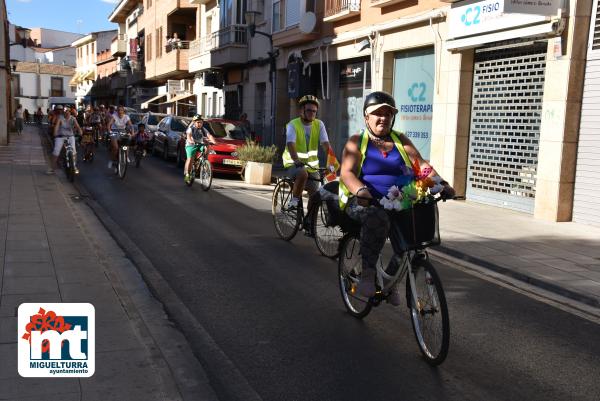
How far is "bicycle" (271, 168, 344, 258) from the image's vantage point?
7.48m

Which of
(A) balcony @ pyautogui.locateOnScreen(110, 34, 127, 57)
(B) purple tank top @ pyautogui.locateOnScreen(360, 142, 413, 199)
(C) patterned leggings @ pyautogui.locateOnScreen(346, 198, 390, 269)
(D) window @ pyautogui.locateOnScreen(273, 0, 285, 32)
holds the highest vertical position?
(A) balcony @ pyautogui.locateOnScreen(110, 34, 127, 57)

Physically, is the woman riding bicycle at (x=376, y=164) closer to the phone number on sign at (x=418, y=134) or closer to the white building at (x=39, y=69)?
the phone number on sign at (x=418, y=134)

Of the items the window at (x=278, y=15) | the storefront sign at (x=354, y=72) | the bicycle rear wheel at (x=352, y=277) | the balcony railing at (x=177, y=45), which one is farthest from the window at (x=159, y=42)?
the bicycle rear wheel at (x=352, y=277)

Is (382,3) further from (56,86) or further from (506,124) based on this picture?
(56,86)

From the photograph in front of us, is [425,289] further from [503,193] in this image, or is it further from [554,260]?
[503,193]

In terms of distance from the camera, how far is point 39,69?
85062 mm

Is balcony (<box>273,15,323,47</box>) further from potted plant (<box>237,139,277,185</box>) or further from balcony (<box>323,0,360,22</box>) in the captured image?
potted plant (<box>237,139,277,185</box>)

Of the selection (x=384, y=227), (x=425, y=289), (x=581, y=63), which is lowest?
(x=425, y=289)

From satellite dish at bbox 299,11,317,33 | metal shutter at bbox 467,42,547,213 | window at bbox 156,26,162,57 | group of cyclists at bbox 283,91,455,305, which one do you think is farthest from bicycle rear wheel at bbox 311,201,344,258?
window at bbox 156,26,162,57

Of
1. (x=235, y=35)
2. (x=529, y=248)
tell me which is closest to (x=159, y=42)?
(x=235, y=35)

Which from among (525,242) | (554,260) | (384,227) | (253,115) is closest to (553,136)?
(525,242)

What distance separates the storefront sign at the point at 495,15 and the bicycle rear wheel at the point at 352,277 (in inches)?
270

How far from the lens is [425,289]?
4406 millimetres

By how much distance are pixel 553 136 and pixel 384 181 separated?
724cm
